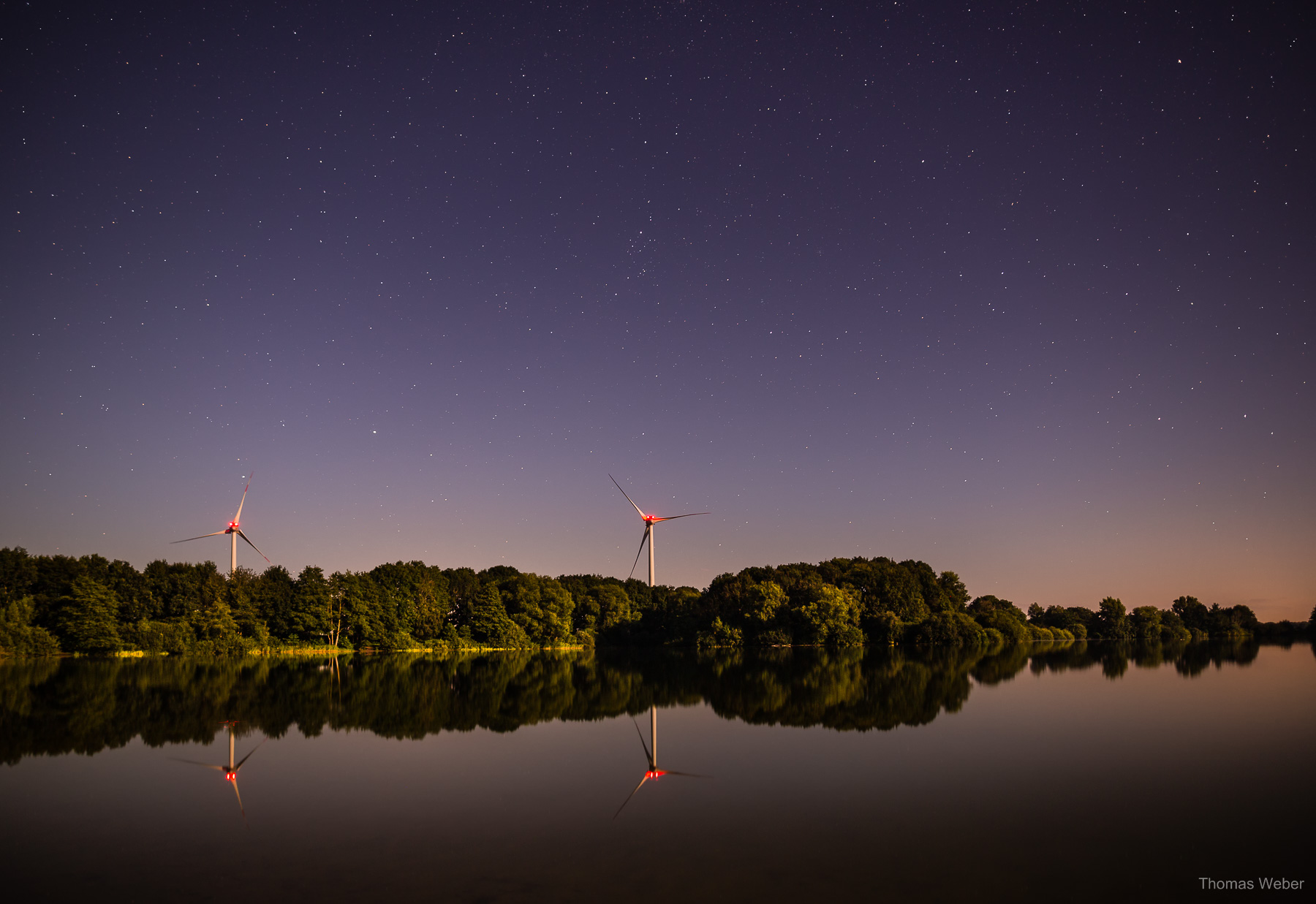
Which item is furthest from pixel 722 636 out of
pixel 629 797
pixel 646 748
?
pixel 629 797

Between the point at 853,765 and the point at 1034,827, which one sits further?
the point at 853,765

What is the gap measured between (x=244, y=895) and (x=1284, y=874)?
Result: 14.8 meters

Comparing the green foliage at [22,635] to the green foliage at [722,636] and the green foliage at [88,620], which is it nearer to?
the green foliage at [88,620]

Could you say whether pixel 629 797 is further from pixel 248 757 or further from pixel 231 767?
pixel 248 757

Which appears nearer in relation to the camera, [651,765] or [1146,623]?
[651,765]

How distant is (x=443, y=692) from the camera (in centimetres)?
3853

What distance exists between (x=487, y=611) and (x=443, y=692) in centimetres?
6137

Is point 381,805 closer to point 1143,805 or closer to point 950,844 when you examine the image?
point 950,844

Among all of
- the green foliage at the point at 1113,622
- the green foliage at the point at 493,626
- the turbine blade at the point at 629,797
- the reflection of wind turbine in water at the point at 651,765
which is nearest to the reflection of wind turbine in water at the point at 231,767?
the turbine blade at the point at 629,797

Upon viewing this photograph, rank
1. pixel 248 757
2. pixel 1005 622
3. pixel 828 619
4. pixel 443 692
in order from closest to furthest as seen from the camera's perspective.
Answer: pixel 248 757 < pixel 443 692 < pixel 828 619 < pixel 1005 622

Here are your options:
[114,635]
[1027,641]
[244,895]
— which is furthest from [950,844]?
[1027,641]

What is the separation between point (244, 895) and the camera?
1009 cm

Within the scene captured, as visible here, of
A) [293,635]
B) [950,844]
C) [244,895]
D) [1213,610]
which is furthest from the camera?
[1213,610]

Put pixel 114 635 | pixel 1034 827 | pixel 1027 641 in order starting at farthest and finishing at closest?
pixel 1027 641, pixel 114 635, pixel 1034 827
